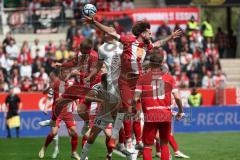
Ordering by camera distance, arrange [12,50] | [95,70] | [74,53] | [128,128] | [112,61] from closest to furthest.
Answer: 1. [128,128]
2. [112,61]
3. [95,70]
4. [74,53]
5. [12,50]

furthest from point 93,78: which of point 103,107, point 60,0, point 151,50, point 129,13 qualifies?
point 60,0

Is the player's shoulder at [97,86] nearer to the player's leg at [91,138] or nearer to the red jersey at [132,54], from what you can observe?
the red jersey at [132,54]

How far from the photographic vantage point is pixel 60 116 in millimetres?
20109

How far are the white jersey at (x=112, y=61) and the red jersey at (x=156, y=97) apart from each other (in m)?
2.06

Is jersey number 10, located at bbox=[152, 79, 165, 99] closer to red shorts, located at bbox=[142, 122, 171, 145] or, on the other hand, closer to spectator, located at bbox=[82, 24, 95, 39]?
red shorts, located at bbox=[142, 122, 171, 145]

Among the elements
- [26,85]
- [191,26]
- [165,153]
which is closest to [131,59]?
[165,153]

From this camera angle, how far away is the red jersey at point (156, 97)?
1552 cm

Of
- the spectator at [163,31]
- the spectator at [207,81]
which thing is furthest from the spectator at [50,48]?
the spectator at [207,81]

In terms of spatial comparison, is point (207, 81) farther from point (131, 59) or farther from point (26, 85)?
point (131, 59)

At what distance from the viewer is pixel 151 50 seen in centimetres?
1673

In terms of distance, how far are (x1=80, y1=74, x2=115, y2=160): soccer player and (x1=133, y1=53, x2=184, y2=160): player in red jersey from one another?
141 cm

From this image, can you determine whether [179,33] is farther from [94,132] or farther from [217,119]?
[217,119]

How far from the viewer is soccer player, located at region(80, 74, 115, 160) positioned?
16766 millimetres

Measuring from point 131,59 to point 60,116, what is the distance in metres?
3.67
